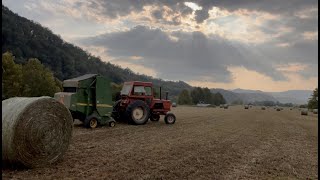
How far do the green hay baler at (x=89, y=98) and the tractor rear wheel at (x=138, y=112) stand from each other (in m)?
1.90

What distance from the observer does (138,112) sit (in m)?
20.4

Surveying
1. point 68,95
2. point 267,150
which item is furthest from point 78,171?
point 68,95

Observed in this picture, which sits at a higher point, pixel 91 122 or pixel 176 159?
pixel 91 122

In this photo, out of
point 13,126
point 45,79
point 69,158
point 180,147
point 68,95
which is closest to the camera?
point 13,126

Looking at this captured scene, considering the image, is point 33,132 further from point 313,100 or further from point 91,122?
point 313,100

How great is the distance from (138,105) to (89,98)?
343 cm

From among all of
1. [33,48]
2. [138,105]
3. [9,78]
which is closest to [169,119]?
[138,105]

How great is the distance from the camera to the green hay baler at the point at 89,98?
56.3 ft

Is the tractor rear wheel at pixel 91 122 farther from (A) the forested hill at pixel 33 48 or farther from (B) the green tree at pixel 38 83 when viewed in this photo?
(A) the forested hill at pixel 33 48

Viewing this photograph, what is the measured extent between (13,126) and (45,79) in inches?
1972

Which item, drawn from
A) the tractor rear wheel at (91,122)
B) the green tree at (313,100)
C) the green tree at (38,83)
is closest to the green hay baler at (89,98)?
the tractor rear wheel at (91,122)

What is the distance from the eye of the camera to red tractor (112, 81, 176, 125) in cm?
2011

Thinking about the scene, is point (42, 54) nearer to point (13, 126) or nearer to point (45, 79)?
point (45, 79)

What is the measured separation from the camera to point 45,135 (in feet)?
28.9
